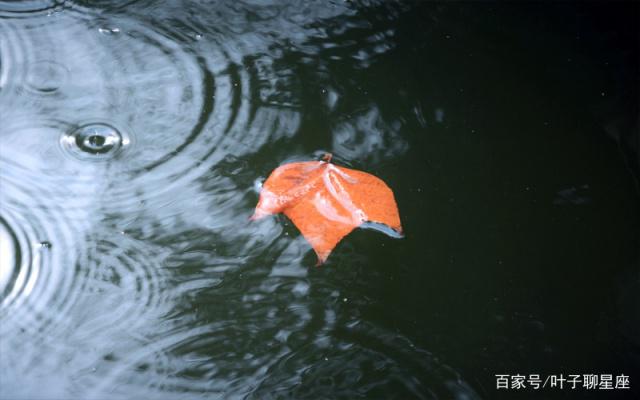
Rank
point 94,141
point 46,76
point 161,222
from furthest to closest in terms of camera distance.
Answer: point 46,76
point 94,141
point 161,222

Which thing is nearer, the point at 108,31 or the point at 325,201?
the point at 325,201

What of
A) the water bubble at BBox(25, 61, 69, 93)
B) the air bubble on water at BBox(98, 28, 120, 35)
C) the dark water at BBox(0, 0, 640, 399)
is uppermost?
the air bubble on water at BBox(98, 28, 120, 35)

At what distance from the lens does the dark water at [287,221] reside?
1282mm

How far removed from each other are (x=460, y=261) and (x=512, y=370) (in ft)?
0.89

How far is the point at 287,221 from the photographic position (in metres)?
1.44

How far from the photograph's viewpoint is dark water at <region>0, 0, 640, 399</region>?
Answer: 128 cm

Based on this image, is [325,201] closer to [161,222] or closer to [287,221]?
[287,221]

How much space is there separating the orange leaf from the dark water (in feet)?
0.12

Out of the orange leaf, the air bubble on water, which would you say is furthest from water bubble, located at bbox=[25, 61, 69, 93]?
the orange leaf

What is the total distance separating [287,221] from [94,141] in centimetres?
54

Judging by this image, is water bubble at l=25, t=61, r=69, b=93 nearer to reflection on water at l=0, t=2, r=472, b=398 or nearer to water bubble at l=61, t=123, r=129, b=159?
reflection on water at l=0, t=2, r=472, b=398

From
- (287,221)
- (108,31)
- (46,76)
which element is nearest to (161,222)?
(287,221)

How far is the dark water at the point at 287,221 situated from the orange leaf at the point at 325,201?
0.04 metres

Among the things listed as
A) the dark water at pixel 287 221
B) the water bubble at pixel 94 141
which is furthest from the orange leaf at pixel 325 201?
the water bubble at pixel 94 141
